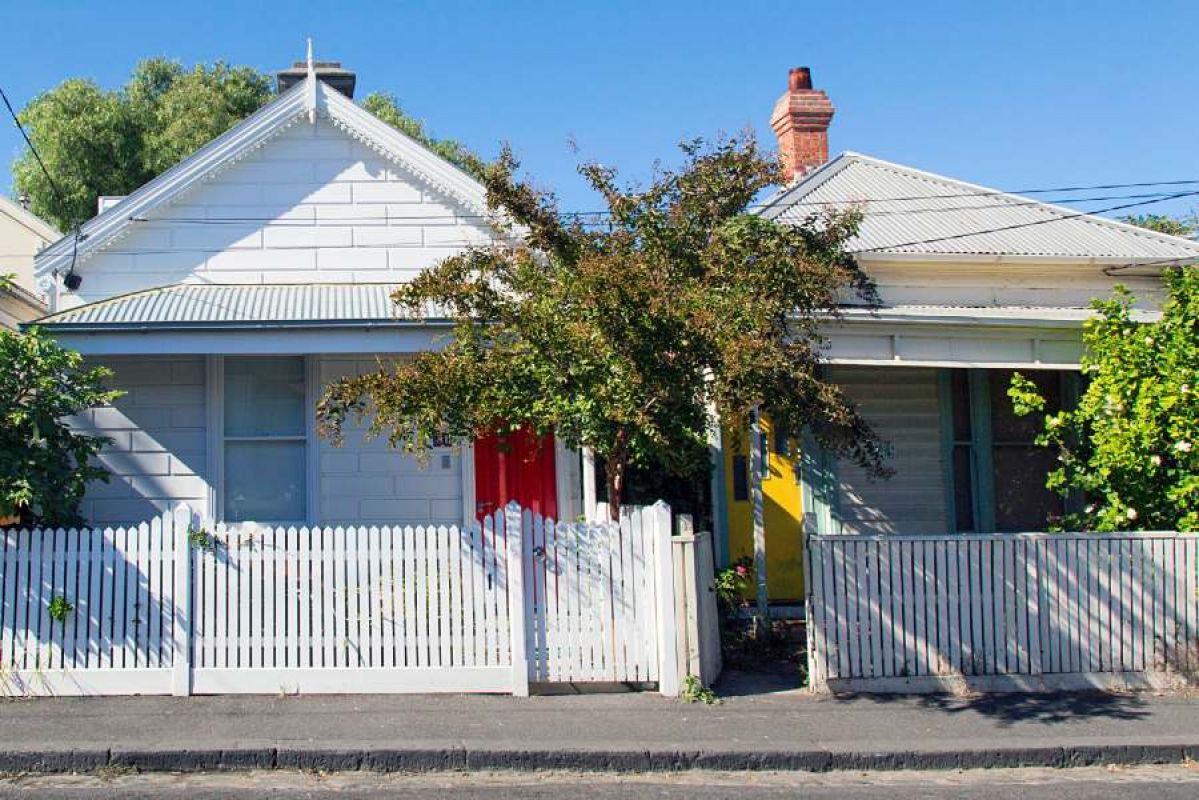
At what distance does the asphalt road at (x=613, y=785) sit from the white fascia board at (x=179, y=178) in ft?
19.9

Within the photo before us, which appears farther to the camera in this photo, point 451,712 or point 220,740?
point 451,712

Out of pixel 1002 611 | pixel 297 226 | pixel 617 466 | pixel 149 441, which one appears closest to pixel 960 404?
pixel 1002 611

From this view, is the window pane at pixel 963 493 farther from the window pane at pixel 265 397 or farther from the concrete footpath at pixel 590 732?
the window pane at pixel 265 397

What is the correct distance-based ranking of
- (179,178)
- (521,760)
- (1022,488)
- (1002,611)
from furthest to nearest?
(1022,488), (179,178), (1002,611), (521,760)

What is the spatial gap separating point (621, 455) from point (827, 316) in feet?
8.83

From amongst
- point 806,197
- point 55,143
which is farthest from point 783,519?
point 55,143

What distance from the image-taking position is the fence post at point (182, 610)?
8852mm

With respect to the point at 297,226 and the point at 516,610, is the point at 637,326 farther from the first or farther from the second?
the point at 297,226

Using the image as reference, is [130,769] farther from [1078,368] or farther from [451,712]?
[1078,368]

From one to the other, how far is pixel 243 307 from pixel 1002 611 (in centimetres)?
721

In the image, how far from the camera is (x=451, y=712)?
852cm

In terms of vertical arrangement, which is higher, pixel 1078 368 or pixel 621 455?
pixel 1078 368

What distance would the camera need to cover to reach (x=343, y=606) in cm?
895

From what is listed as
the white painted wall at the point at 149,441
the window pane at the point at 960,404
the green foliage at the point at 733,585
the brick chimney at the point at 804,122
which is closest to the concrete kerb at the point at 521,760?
the green foliage at the point at 733,585
